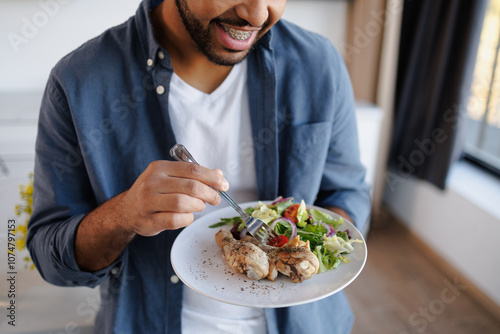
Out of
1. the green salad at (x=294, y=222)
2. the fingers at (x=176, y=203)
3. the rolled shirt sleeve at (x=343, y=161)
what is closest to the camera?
the fingers at (x=176, y=203)

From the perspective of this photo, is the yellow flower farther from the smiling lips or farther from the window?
the window

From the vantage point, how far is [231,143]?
107 centimetres

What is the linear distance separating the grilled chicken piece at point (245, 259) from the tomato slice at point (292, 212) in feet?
0.42

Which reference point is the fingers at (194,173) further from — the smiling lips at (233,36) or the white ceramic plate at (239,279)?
the smiling lips at (233,36)

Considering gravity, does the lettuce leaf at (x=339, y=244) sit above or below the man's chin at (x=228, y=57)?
below

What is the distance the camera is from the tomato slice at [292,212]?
3.10 ft

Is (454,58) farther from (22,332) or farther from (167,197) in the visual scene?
(22,332)

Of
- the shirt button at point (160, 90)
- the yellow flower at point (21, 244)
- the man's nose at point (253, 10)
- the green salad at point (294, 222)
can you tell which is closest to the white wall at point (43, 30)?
the yellow flower at point (21, 244)

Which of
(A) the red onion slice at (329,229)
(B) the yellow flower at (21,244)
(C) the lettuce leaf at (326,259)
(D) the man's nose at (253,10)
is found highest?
(D) the man's nose at (253,10)

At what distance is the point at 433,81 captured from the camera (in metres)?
2.57

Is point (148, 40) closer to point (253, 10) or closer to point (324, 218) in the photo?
point (253, 10)

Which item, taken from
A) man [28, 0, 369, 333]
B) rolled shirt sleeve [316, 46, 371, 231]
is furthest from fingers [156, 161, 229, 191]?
rolled shirt sleeve [316, 46, 371, 231]

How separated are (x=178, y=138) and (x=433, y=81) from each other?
2.07 metres

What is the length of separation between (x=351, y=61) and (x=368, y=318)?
1723 millimetres
